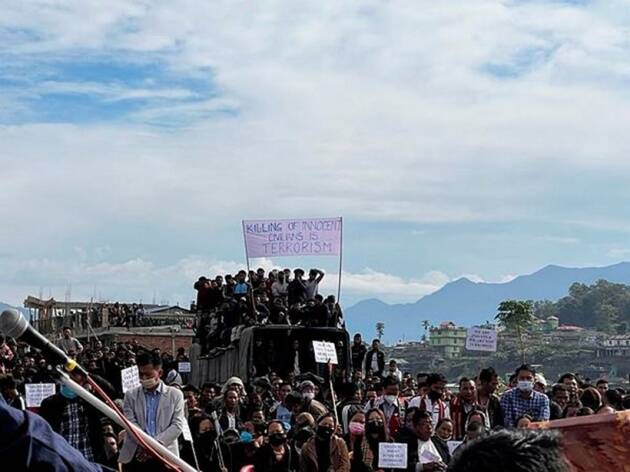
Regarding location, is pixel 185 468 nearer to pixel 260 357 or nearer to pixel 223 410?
pixel 223 410

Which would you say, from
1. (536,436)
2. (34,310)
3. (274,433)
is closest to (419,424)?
(274,433)

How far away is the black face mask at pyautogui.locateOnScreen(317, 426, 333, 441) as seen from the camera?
44.4 feet

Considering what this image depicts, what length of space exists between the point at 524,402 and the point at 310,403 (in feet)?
11.4

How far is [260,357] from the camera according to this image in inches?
965

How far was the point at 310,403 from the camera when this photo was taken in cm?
1620

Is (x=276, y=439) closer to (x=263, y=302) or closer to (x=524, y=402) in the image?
(x=524, y=402)

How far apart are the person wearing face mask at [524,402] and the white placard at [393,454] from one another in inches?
52.2

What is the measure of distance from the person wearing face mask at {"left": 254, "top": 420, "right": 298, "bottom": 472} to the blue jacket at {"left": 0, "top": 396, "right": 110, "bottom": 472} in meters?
11.2

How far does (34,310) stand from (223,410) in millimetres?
40793

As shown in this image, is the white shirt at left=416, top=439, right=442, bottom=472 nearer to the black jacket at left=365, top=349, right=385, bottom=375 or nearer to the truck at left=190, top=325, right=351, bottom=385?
the truck at left=190, top=325, right=351, bottom=385

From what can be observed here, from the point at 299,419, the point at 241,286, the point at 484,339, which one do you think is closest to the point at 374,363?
the point at 241,286

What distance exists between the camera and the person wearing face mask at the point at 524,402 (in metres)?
13.6

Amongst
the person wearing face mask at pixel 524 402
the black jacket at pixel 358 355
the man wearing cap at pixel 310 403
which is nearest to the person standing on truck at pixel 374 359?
the black jacket at pixel 358 355

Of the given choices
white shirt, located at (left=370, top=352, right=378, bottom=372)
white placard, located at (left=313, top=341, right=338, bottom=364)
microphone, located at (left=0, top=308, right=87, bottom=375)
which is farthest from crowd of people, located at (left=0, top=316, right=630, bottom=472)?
white shirt, located at (left=370, top=352, right=378, bottom=372)
